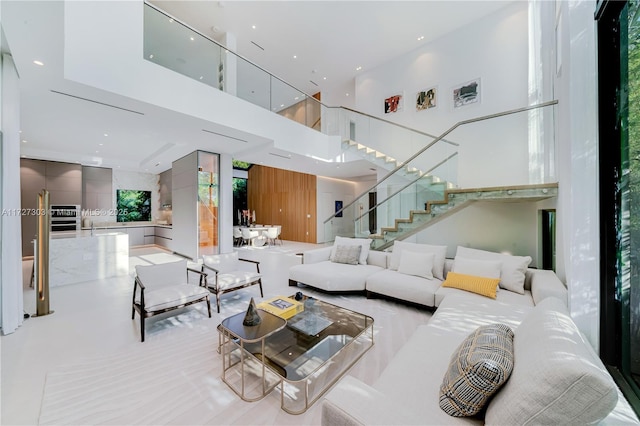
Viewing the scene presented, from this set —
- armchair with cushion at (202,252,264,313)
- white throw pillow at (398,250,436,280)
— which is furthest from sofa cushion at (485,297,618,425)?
armchair with cushion at (202,252,264,313)

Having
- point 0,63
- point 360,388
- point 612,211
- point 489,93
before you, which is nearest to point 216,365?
point 360,388

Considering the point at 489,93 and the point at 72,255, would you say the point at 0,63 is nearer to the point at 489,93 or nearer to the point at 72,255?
the point at 72,255

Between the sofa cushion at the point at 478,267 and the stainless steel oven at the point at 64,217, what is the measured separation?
10.0 m

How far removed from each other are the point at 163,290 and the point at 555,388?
357 cm

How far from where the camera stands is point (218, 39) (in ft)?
22.5

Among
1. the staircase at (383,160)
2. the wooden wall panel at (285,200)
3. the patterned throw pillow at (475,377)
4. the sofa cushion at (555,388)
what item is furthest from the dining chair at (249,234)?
the sofa cushion at (555,388)

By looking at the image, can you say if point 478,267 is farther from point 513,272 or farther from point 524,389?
point 524,389

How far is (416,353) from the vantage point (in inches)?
69.0

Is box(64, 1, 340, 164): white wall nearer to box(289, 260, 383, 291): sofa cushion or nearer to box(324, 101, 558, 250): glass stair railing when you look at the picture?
box(289, 260, 383, 291): sofa cushion

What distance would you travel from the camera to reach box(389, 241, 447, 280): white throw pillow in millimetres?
3791

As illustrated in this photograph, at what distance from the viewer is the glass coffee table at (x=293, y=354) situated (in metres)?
1.91

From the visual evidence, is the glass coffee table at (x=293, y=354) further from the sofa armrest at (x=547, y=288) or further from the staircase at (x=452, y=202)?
the staircase at (x=452, y=202)

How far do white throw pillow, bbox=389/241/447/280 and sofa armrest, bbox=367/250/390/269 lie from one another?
13 centimetres

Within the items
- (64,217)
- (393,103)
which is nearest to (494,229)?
(393,103)
